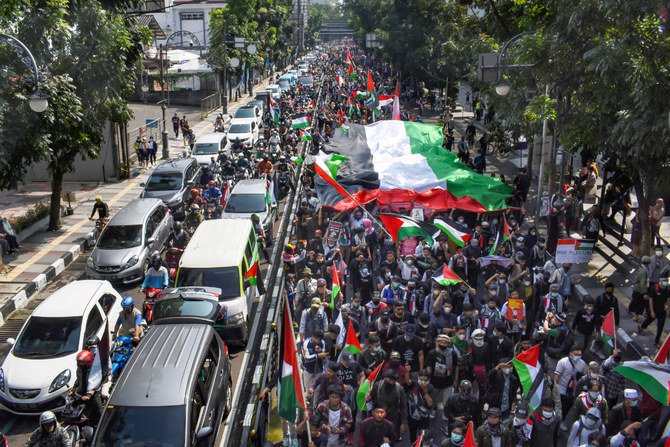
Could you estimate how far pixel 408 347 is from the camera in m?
10.9

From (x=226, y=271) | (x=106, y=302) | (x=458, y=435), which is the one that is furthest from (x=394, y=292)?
(x=106, y=302)

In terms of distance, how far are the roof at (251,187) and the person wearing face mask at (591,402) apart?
1241 centimetres

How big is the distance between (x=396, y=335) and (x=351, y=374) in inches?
55.5

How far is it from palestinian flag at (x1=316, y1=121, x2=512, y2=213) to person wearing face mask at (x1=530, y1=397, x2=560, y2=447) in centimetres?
977

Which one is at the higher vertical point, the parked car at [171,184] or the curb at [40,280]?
the parked car at [171,184]

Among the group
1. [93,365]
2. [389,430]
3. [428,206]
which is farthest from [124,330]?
→ [428,206]

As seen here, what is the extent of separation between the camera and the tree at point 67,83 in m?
18.7

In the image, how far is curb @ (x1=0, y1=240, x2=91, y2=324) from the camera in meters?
16.7

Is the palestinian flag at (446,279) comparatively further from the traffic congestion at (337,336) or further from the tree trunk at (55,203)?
the tree trunk at (55,203)

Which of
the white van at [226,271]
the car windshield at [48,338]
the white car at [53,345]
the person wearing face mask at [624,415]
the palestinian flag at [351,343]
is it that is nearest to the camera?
the person wearing face mask at [624,415]

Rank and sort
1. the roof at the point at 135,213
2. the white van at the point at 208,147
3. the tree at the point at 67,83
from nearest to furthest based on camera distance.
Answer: the roof at the point at 135,213
the tree at the point at 67,83
the white van at the point at 208,147

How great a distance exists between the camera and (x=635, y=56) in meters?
13.1

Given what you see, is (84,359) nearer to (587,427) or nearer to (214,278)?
(214,278)

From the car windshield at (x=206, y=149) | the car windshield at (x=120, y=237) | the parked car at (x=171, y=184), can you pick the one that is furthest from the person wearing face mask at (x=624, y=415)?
the car windshield at (x=206, y=149)
